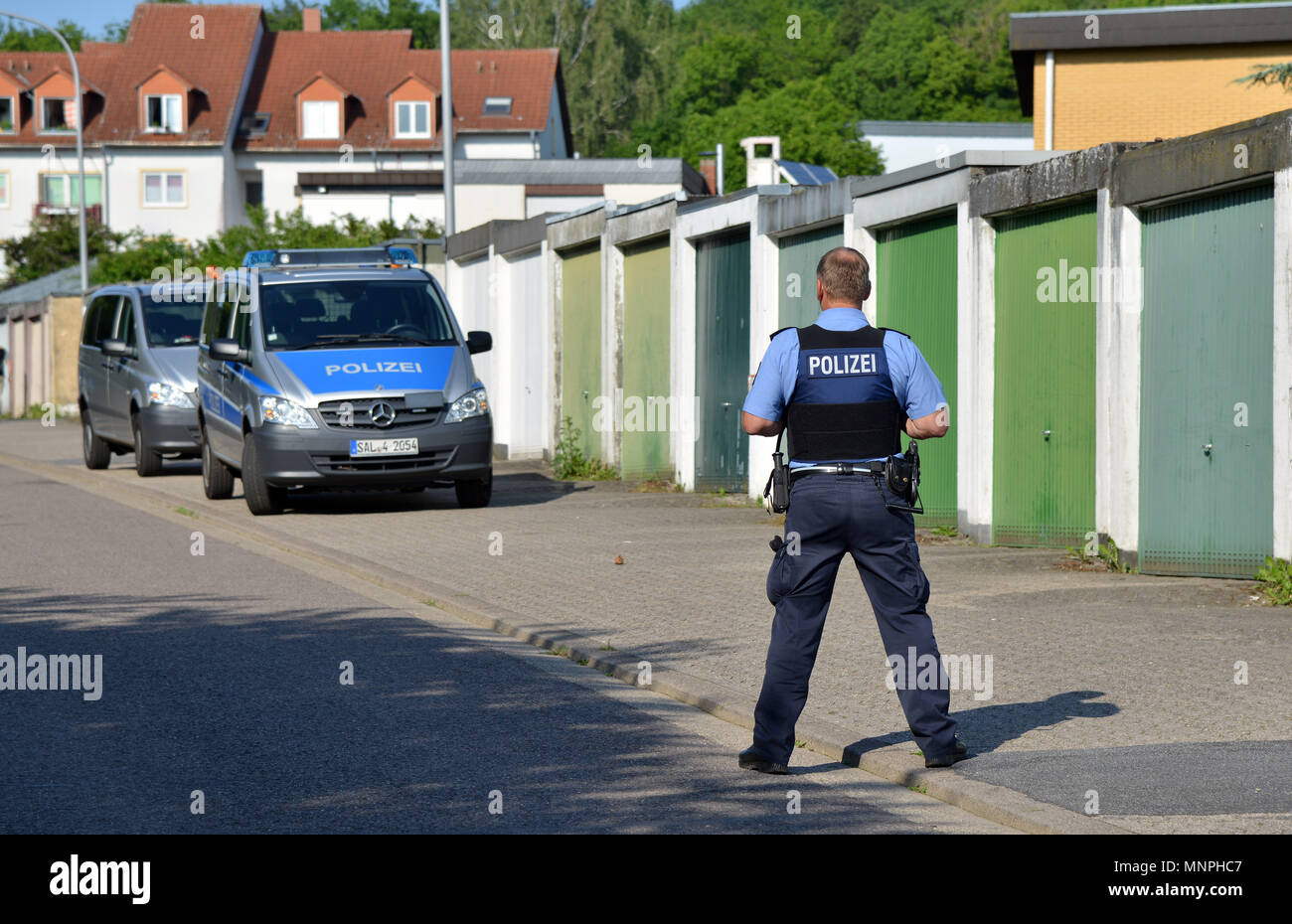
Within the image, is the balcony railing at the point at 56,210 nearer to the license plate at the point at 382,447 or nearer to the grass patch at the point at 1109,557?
the license plate at the point at 382,447

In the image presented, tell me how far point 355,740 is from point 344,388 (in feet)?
29.4

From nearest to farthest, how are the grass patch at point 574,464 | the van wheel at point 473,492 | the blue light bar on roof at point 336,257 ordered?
the van wheel at point 473,492 < the blue light bar on roof at point 336,257 < the grass patch at point 574,464

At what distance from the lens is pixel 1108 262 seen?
468 inches

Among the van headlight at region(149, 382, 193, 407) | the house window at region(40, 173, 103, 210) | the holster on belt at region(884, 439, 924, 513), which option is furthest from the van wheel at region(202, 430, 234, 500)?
the house window at region(40, 173, 103, 210)

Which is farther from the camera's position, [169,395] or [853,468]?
[169,395]

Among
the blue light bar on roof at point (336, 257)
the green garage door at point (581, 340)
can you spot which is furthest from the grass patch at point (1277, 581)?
the green garage door at point (581, 340)

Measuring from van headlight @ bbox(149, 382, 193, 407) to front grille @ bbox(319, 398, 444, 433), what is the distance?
5.46m

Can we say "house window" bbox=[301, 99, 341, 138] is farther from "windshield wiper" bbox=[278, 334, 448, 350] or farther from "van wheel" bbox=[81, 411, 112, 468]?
"windshield wiper" bbox=[278, 334, 448, 350]

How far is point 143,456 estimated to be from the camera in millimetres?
21219

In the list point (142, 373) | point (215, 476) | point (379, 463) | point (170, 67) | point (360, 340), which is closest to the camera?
point (379, 463)

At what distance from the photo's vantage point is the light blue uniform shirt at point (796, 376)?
21.4 ft

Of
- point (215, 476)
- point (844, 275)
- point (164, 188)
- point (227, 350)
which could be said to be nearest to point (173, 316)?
point (215, 476)

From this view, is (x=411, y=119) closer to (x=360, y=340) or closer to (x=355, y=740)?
(x=360, y=340)

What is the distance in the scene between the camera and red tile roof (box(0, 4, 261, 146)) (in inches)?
2825
